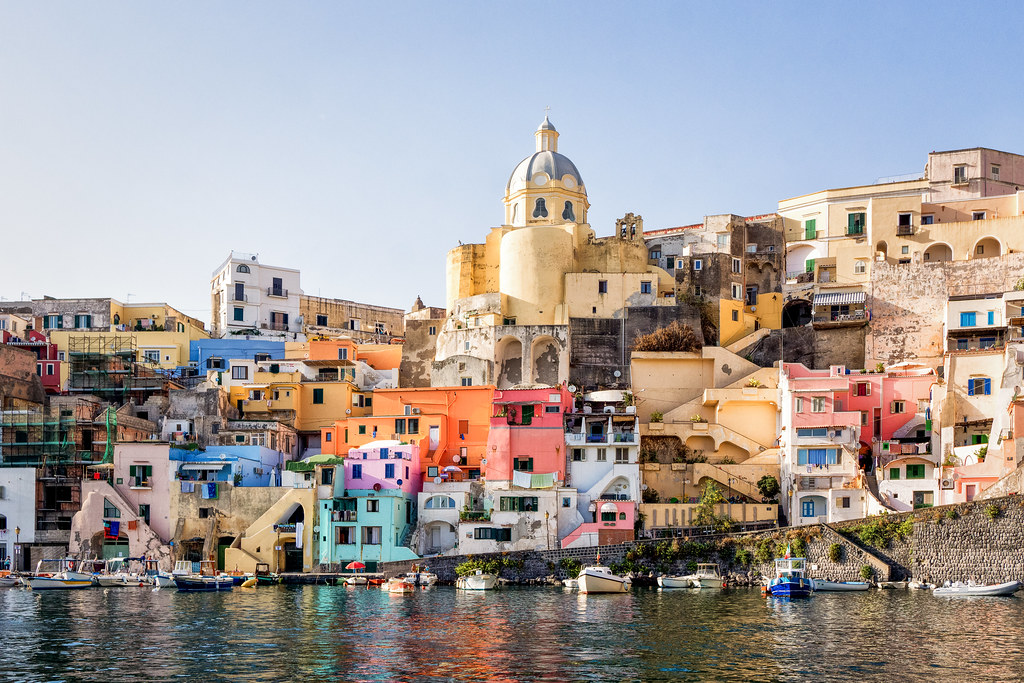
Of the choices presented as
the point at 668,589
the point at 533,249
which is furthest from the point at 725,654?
the point at 533,249

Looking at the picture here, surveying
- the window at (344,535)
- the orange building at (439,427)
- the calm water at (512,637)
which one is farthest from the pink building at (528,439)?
the calm water at (512,637)

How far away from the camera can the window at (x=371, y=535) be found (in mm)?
61562

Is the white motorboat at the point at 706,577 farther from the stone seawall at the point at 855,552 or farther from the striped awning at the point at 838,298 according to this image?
the striped awning at the point at 838,298

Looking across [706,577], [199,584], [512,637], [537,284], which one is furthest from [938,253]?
[199,584]

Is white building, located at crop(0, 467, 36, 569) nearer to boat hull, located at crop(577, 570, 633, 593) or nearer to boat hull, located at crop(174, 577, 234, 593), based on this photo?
boat hull, located at crop(174, 577, 234, 593)

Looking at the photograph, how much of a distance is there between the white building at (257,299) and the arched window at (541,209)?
58.7 ft

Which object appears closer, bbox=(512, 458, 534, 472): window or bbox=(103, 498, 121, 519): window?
bbox=(103, 498, 121, 519): window

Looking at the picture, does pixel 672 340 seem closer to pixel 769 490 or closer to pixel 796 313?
pixel 796 313

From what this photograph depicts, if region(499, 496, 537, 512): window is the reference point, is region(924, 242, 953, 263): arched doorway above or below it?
above

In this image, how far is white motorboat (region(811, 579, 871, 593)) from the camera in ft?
177

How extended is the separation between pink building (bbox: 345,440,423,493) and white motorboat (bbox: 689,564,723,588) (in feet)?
48.0

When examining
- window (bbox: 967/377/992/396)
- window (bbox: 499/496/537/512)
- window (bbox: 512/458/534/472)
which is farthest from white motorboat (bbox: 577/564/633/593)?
window (bbox: 967/377/992/396)

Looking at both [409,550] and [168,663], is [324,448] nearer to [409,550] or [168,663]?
[409,550]

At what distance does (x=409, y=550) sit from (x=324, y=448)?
33.9 feet
